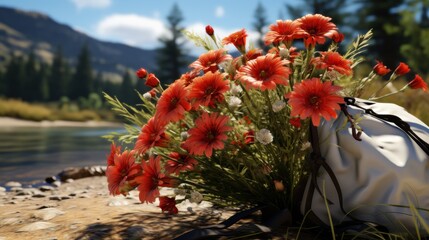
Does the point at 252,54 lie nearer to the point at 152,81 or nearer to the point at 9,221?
the point at 152,81

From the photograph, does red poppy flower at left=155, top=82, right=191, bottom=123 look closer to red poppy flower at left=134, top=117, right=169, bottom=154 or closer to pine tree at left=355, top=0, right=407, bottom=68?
red poppy flower at left=134, top=117, right=169, bottom=154

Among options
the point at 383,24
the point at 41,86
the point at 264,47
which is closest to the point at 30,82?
the point at 41,86

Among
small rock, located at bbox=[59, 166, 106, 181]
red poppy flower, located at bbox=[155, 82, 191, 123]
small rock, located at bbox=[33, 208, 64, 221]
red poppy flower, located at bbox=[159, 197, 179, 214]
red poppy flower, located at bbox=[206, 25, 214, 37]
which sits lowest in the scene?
small rock, located at bbox=[33, 208, 64, 221]

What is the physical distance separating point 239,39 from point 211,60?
184 mm

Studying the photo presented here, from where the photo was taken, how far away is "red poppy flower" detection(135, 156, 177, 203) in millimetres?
1925

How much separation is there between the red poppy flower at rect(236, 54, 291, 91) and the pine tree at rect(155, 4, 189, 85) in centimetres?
4119

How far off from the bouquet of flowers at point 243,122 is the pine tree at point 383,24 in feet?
91.0

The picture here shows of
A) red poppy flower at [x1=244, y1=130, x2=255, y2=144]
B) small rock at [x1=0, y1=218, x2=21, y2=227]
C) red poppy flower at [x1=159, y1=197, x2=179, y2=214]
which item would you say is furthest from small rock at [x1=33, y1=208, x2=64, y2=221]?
red poppy flower at [x1=244, y1=130, x2=255, y2=144]

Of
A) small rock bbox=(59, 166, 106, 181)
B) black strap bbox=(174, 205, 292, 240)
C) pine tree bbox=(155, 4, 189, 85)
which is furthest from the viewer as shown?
pine tree bbox=(155, 4, 189, 85)

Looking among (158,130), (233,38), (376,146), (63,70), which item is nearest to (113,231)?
(158,130)

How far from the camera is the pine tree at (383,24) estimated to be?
2748 centimetres

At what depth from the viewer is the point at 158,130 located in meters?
1.94

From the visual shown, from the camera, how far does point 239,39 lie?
6.98ft

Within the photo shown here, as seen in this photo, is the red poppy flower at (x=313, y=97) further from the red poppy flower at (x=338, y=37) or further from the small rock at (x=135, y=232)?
the small rock at (x=135, y=232)
